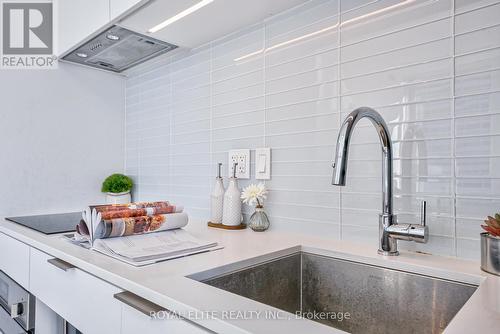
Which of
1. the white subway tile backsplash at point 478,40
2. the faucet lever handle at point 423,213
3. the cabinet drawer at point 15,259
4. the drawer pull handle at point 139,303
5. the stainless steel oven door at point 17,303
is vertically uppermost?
the white subway tile backsplash at point 478,40

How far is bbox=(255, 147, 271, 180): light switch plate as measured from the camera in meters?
1.23

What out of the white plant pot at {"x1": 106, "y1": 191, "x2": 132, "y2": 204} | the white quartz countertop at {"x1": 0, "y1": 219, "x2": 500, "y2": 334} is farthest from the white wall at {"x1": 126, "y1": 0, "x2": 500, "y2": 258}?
the white plant pot at {"x1": 106, "y1": 191, "x2": 132, "y2": 204}

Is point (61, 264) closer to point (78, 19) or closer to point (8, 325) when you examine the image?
point (8, 325)

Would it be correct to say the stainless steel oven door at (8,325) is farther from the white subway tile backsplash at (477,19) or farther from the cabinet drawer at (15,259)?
the white subway tile backsplash at (477,19)

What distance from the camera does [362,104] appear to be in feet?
3.25

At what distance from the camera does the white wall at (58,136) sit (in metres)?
1.61

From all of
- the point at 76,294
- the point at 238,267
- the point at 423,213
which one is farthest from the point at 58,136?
the point at 423,213

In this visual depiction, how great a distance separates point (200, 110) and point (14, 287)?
0.99 metres

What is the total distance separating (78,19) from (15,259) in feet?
3.37

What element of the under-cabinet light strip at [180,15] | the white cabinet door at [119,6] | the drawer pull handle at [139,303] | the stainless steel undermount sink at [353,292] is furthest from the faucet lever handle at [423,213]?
the white cabinet door at [119,6]

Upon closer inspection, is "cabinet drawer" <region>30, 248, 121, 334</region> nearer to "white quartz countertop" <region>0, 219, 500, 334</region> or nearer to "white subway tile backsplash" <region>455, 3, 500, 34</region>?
"white quartz countertop" <region>0, 219, 500, 334</region>

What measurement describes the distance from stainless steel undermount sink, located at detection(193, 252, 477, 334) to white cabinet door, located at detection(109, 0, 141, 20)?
0.95 m

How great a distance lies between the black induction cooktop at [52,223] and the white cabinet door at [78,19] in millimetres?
790

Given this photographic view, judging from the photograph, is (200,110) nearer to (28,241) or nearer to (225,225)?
(225,225)
